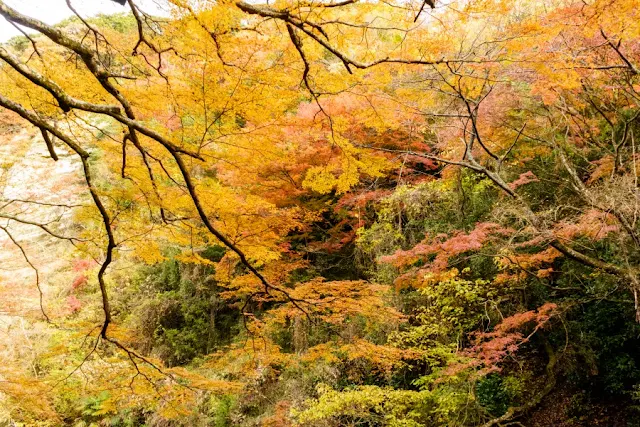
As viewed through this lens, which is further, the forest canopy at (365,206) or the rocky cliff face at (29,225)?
the rocky cliff face at (29,225)

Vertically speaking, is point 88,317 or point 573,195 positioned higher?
point 573,195

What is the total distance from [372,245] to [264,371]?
321 centimetres

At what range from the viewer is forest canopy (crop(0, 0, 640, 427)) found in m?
3.29

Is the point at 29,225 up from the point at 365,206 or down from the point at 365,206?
up

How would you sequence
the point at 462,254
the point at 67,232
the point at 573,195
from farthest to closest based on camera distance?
1. the point at 67,232
2. the point at 462,254
3. the point at 573,195

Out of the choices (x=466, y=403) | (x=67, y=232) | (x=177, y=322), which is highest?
(x=67, y=232)

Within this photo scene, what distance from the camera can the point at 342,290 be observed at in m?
5.28

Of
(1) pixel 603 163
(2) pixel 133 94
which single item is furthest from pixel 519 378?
(2) pixel 133 94

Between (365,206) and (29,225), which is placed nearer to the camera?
(365,206)

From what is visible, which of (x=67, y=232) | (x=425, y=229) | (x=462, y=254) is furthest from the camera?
(x=67, y=232)

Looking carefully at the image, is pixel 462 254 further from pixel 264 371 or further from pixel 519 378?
pixel 264 371

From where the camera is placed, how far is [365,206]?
8.91m

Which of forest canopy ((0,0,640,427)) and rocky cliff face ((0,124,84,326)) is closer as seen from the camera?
forest canopy ((0,0,640,427))

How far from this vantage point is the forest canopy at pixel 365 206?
10.8 ft
